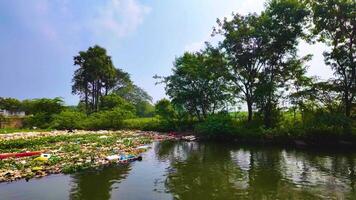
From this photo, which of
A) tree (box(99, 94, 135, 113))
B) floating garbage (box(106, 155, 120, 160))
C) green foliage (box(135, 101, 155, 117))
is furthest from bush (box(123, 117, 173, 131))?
green foliage (box(135, 101, 155, 117))

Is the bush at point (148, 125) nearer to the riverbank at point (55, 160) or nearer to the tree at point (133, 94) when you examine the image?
the riverbank at point (55, 160)

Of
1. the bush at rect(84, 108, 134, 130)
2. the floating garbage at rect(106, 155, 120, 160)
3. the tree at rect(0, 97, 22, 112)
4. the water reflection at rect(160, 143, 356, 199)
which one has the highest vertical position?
the tree at rect(0, 97, 22, 112)

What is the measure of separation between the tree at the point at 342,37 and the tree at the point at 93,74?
40.5 m

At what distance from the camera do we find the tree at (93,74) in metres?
59.8

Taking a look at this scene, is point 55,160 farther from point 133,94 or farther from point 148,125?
point 133,94

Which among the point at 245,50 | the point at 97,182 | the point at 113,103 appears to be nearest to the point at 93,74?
the point at 113,103

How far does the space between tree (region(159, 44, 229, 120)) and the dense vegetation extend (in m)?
0.12

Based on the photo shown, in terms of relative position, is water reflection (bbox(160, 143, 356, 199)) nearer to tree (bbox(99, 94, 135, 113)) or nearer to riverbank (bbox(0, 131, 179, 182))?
riverbank (bbox(0, 131, 179, 182))

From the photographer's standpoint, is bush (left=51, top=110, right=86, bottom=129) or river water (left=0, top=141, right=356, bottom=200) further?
bush (left=51, top=110, right=86, bottom=129)

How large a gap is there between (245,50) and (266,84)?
4.33 meters

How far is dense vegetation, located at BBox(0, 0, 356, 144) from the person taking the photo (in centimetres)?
2809

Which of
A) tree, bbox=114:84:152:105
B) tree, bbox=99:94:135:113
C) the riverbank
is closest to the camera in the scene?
the riverbank

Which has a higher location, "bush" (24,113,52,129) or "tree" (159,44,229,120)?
"tree" (159,44,229,120)

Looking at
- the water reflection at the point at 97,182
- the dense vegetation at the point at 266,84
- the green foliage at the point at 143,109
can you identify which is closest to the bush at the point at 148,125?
the dense vegetation at the point at 266,84
